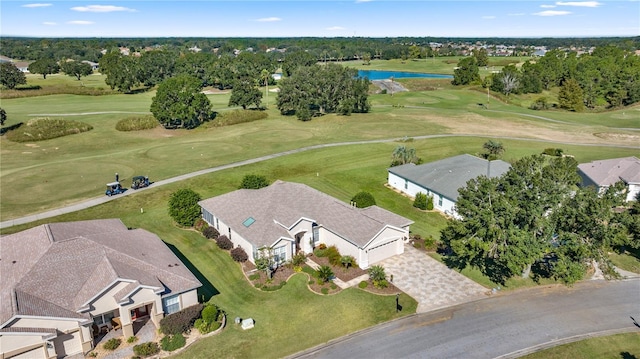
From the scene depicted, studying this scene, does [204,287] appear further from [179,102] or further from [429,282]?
[179,102]

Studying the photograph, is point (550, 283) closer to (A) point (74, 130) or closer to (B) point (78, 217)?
(B) point (78, 217)

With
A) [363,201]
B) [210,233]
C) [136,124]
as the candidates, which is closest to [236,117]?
[136,124]

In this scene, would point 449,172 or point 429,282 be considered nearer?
point 429,282

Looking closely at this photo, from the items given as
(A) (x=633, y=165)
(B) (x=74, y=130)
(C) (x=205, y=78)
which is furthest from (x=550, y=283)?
(C) (x=205, y=78)

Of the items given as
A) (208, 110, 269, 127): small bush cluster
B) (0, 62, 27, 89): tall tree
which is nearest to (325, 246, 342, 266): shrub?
(208, 110, 269, 127): small bush cluster

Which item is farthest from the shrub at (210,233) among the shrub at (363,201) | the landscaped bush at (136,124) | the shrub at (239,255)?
the landscaped bush at (136,124)
